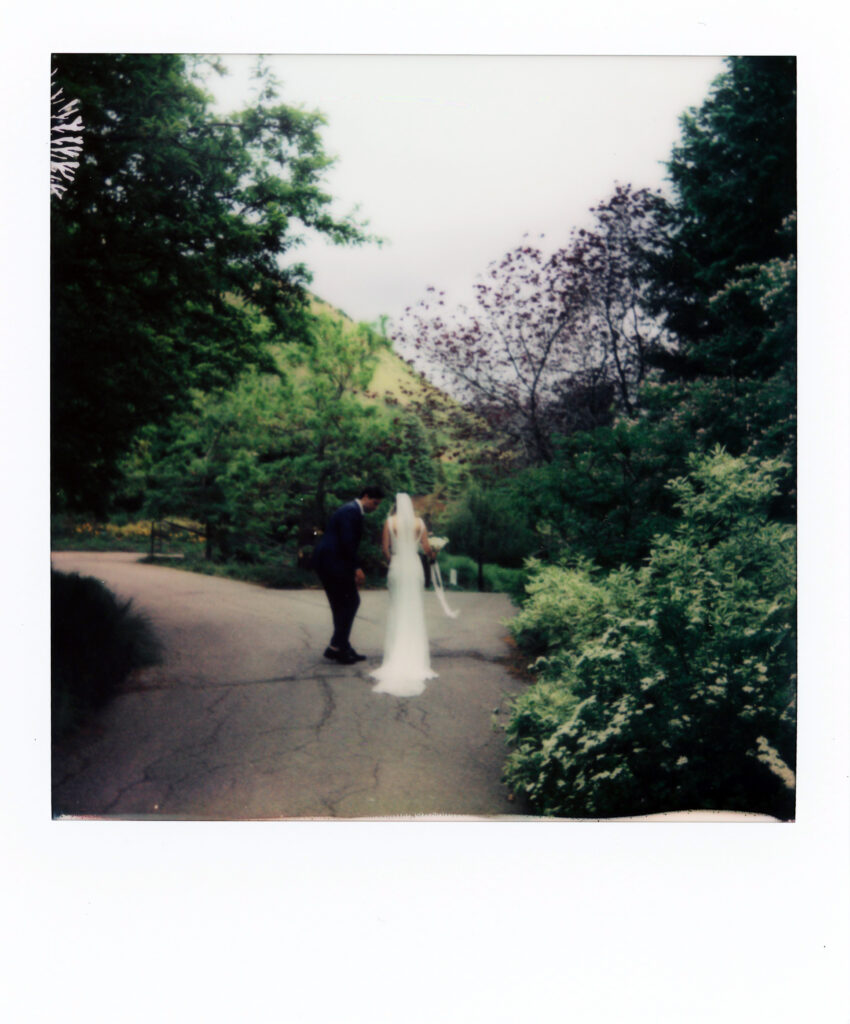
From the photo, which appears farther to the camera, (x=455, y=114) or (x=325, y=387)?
(x=325, y=387)

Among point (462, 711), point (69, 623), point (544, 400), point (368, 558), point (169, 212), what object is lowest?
point (462, 711)

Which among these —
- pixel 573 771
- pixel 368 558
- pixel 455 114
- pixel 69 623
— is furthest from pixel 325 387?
pixel 573 771

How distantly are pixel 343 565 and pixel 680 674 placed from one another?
1.77m

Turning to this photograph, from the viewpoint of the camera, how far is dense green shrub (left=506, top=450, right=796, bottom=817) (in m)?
3.00

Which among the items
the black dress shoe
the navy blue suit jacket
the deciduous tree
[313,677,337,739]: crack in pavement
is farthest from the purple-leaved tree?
[313,677,337,739]: crack in pavement

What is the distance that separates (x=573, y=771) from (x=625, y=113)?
3.29m

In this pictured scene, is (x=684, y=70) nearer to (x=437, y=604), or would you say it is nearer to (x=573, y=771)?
(x=437, y=604)

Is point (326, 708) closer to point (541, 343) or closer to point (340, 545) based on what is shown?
point (340, 545)

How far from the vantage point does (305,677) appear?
332 cm

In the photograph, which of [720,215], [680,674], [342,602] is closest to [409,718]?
[342,602]

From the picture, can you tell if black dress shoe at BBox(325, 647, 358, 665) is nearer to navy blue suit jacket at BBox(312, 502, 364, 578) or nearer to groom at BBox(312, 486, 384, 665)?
groom at BBox(312, 486, 384, 665)

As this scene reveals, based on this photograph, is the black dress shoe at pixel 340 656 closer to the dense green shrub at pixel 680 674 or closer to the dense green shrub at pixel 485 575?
the dense green shrub at pixel 485 575

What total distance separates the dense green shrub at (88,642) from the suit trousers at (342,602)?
1.01 m

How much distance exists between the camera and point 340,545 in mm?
3381
